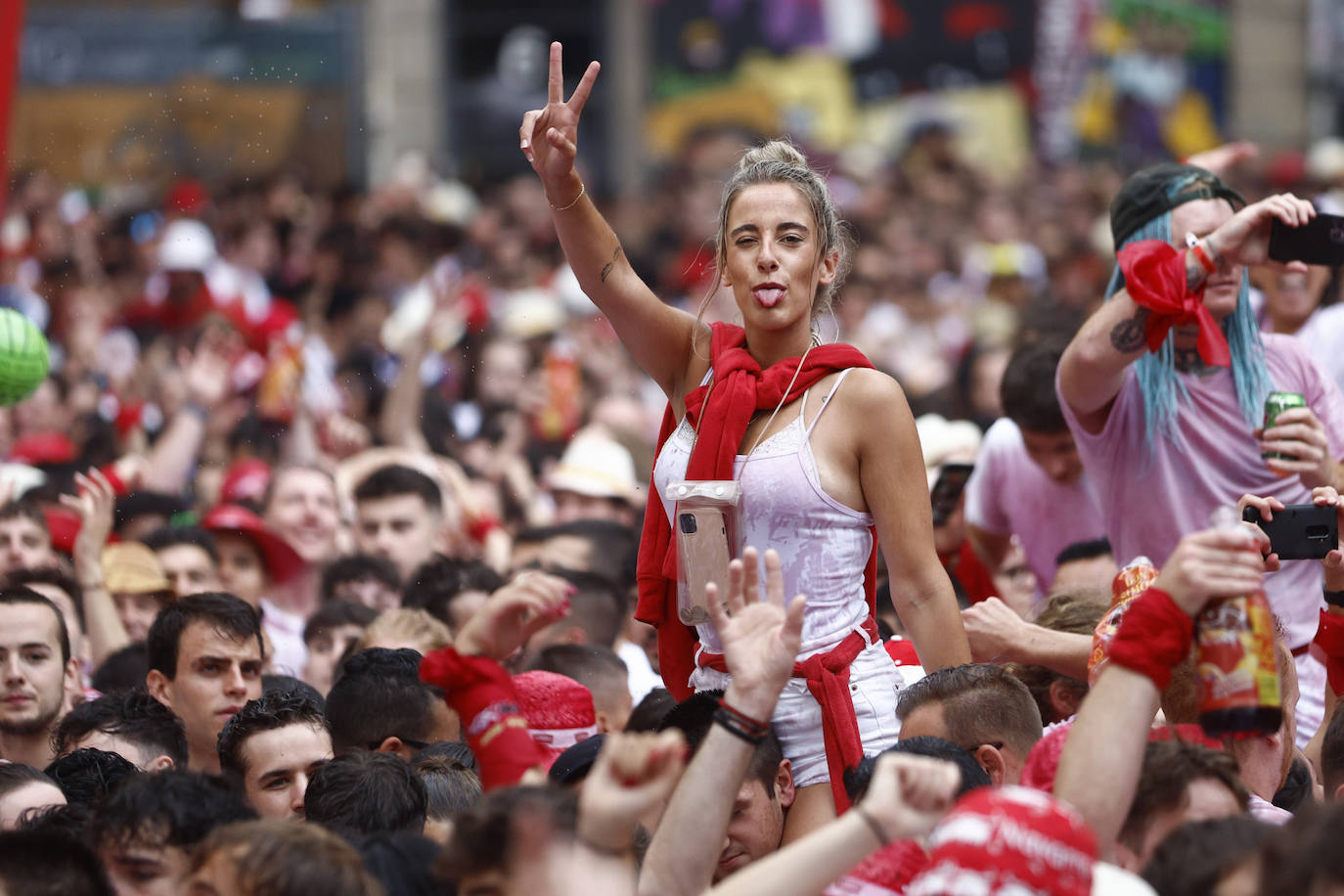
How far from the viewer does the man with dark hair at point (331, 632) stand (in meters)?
6.24

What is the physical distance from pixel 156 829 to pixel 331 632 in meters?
2.47

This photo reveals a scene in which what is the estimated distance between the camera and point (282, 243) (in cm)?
1398

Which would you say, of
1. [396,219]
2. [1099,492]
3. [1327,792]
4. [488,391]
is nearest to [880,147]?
[396,219]

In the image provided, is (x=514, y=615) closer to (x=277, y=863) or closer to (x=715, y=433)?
(x=277, y=863)

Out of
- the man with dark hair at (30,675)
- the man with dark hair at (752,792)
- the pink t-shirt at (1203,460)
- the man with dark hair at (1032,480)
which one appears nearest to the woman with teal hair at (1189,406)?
the pink t-shirt at (1203,460)

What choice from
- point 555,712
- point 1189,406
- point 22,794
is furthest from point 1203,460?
point 22,794

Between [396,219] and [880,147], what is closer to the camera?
[396,219]

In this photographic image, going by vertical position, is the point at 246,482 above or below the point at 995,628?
below

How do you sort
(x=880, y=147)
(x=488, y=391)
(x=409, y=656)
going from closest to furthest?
(x=409, y=656) < (x=488, y=391) < (x=880, y=147)

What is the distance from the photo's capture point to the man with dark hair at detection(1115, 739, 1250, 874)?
3543 millimetres

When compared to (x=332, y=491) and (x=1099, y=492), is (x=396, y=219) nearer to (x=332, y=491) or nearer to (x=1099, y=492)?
(x=332, y=491)

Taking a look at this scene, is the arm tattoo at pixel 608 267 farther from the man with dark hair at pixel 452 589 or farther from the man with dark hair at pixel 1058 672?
the man with dark hair at pixel 452 589

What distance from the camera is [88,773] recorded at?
470 centimetres

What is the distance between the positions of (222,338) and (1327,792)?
6.58 meters
